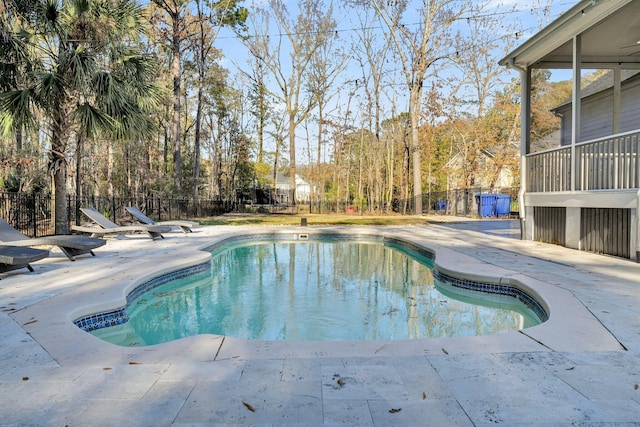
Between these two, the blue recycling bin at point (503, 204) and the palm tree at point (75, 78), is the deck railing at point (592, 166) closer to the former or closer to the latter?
the palm tree at point (75, 78)

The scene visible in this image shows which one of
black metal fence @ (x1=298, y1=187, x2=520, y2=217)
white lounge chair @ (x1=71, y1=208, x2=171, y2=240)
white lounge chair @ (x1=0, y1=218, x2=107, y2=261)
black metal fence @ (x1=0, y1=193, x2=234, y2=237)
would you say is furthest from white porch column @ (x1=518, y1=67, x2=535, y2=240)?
black metal fence @ (x1=298, y1=187, x2=520, y2=217)

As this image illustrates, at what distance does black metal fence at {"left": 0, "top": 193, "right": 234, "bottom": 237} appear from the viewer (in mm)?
9734

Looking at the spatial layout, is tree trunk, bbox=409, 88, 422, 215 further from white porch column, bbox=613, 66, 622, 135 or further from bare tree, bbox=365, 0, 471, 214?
white porch column, bbox=613, 66, 622, 135

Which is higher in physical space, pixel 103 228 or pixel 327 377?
pixel 103 228

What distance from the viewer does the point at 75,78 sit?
7.95m

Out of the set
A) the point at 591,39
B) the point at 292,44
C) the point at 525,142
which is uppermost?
the point at 292,44

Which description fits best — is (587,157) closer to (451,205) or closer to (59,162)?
(59,162)

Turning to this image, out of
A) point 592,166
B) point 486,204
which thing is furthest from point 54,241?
point 486,204

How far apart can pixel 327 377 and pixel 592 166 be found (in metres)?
6.70

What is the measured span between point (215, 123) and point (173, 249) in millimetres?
20498

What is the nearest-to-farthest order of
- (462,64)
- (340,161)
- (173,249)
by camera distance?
(173,249)
(462,64)
(340,161)

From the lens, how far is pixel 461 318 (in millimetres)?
4320

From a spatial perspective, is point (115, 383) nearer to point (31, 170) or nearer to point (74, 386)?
point (74, 386)

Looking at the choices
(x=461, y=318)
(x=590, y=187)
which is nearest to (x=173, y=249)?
(x=461, y=318)
